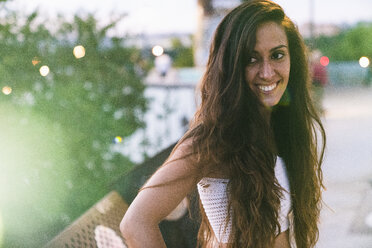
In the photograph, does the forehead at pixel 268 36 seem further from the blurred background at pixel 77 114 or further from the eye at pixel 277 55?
the blurred background at pixel 77 114

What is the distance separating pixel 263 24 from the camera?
5.15 ft

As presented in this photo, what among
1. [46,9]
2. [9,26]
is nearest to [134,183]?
[9,26]

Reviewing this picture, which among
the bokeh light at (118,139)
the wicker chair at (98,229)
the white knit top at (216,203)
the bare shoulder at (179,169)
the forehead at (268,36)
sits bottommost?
the bokeh light at (118,139)

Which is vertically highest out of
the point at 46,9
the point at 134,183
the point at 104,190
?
the point at 46,9

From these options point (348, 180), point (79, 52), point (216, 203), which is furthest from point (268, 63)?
point (348, 180)

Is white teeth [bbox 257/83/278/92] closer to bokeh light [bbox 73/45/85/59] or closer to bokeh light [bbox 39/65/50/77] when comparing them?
bokeh light [bbox 39/65/50/77]

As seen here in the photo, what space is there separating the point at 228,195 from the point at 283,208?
305 millimetres

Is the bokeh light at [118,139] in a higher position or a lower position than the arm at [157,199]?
lower

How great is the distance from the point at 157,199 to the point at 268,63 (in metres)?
0.63

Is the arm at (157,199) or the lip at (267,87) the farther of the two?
the lip at (267,87)

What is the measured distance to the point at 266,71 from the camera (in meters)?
1.60

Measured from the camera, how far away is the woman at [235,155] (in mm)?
1388

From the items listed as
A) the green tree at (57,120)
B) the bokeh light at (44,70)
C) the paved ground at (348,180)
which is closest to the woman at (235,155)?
the paved ground at (348,180)

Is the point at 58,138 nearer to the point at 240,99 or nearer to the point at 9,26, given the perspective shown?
the point at 9,26
